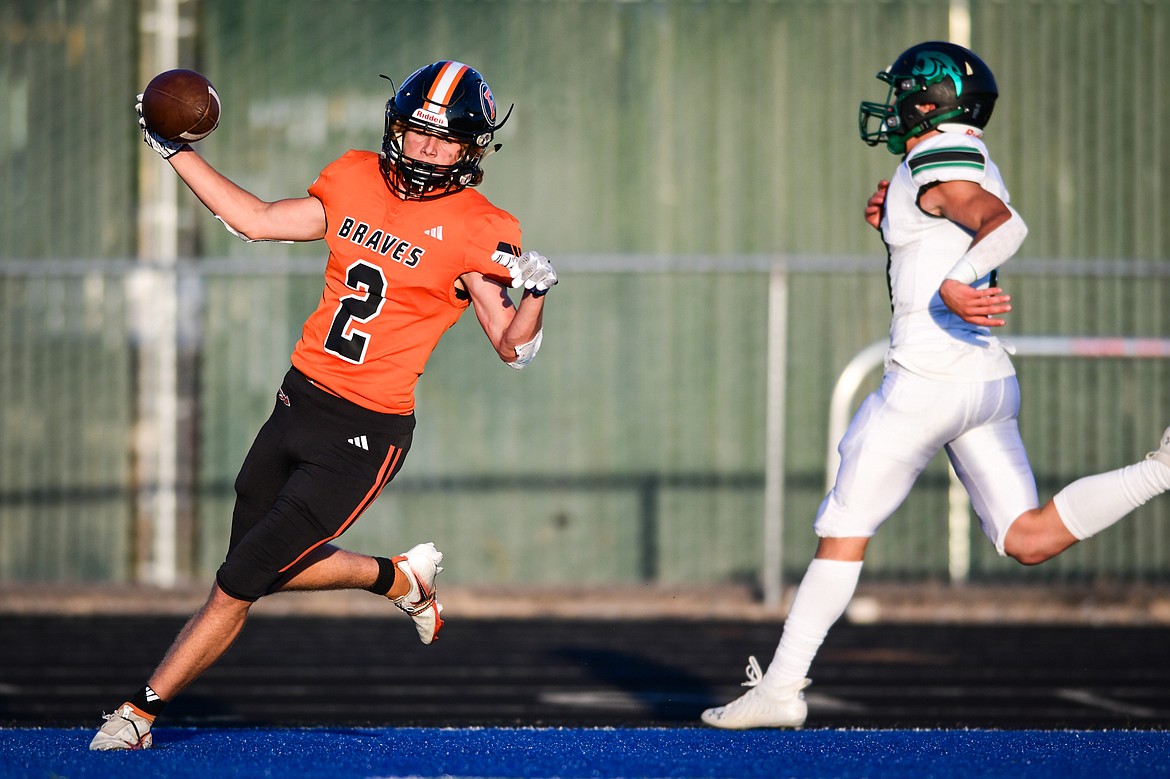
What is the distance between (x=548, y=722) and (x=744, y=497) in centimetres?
541

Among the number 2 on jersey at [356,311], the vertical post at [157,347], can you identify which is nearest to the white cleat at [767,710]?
the number 2 on jersey at [356,311]

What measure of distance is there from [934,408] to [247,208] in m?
2.38

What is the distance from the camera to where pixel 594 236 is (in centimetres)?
1188

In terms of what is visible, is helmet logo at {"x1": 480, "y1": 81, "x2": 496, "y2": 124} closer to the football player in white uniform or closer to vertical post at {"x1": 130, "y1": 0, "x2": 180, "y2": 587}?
the football player in white uniform

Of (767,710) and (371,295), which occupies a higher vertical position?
(371,295)

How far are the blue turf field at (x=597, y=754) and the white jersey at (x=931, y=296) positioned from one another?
1244mm

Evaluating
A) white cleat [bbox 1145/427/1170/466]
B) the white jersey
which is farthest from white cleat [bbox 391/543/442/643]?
white cleat [bbox 1145/427/1170/466]

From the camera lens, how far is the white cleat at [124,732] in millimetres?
4703

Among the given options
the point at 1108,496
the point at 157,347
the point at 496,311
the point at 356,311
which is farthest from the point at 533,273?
the point at 157,347

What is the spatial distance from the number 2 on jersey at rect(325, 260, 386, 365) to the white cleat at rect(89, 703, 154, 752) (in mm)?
1300

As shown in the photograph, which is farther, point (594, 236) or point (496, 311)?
point (594, 236)

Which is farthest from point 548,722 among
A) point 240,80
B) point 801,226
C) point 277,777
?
point 240,80

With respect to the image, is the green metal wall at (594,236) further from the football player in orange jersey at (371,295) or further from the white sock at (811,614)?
the football player in orange jersey at (371,295)

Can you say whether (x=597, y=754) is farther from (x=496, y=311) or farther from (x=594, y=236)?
(x=594, y=236)
